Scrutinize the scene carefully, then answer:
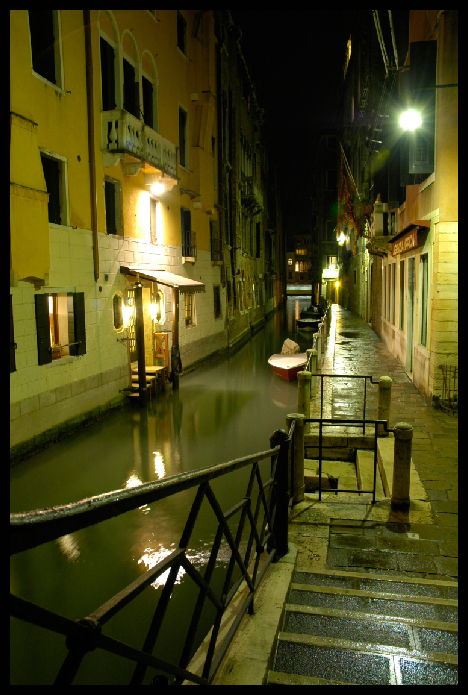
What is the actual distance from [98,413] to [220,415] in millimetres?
3079

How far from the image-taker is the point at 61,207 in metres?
10.6

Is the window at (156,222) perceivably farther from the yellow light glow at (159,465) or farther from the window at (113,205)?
the yellow light glow at (159,465)

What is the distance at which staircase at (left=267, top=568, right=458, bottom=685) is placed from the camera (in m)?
2.79

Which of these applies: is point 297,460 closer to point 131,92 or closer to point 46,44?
point 46,44

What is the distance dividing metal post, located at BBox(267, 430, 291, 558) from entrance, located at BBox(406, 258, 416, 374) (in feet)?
32.6

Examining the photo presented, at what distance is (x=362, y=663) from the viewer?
113 inches

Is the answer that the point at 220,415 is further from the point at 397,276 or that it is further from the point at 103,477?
the point at 397,276

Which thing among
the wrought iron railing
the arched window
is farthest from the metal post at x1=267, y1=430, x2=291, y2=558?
the arched window

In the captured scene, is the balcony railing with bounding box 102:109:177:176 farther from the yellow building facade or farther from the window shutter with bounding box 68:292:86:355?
the window shutter with bounding box 68:292:86:355

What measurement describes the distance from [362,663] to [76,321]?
9.58 m

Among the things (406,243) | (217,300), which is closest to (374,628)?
(406,243)

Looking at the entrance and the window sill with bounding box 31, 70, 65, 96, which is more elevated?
the window sill with bounding box 31, 70, 65, 96

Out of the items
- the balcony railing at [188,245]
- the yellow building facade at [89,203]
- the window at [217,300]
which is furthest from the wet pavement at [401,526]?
the window at [217,300]

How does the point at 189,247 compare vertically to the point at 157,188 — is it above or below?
below
